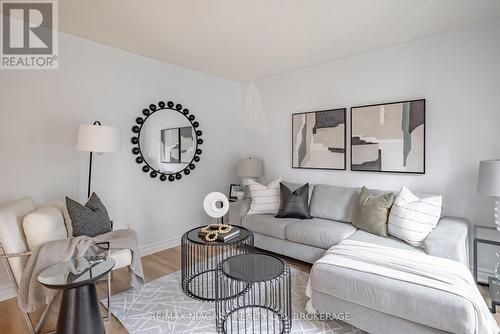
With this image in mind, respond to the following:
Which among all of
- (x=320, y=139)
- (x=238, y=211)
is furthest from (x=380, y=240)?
(x=238, y=211)

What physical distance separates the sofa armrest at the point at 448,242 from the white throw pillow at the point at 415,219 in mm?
85

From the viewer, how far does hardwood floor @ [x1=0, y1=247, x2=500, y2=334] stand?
6.39ft

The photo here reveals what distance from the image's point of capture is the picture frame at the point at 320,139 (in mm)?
3445

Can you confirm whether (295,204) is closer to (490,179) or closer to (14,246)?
(490,179)

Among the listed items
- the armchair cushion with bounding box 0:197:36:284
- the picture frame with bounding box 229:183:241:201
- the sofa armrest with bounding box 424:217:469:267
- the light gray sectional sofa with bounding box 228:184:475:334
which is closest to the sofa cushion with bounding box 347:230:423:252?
the light gray sectional sofa with bounding box 228:184:475:334

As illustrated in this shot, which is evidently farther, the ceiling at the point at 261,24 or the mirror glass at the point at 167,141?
the mirror glass at the point at 167,141

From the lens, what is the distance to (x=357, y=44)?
2.99 m

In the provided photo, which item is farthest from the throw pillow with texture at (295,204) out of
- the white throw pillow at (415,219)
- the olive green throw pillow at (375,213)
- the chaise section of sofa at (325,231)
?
the white throw pillow at (415,219)

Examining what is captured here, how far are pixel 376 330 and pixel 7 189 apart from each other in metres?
3.24

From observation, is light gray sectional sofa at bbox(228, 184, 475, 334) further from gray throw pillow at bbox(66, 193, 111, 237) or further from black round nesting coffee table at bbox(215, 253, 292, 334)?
gray throw pillow at bbox(66, 193, 111, 237)

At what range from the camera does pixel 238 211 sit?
137 inches

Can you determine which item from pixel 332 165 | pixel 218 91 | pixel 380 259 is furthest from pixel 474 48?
pixel 218 91

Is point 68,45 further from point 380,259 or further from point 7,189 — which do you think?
point 380,259

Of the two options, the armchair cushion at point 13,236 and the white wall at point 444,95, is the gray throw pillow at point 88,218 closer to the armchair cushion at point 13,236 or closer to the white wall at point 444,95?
the armchair cushion at point 13,236
